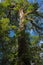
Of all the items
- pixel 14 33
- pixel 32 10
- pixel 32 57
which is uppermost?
pixel 32 10

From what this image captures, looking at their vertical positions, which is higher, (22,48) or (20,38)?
(20,38)

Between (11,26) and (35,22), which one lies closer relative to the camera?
(11,26)

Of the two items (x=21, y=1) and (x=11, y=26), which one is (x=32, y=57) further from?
(x=21, y=1)

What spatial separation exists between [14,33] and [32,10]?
0.58m

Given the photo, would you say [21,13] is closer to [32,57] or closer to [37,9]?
[37,9]

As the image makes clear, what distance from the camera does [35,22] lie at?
19.4 ft

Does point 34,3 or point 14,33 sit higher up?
point 34,3

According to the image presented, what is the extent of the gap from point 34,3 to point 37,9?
0.15 metres

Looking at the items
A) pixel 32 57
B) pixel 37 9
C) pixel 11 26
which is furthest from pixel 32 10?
pixel 32 57

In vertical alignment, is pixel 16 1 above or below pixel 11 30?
above

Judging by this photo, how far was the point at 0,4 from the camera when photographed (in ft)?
18.5

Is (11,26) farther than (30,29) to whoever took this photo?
No

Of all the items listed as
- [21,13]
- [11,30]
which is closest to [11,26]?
[11,30]

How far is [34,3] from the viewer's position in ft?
18.5
